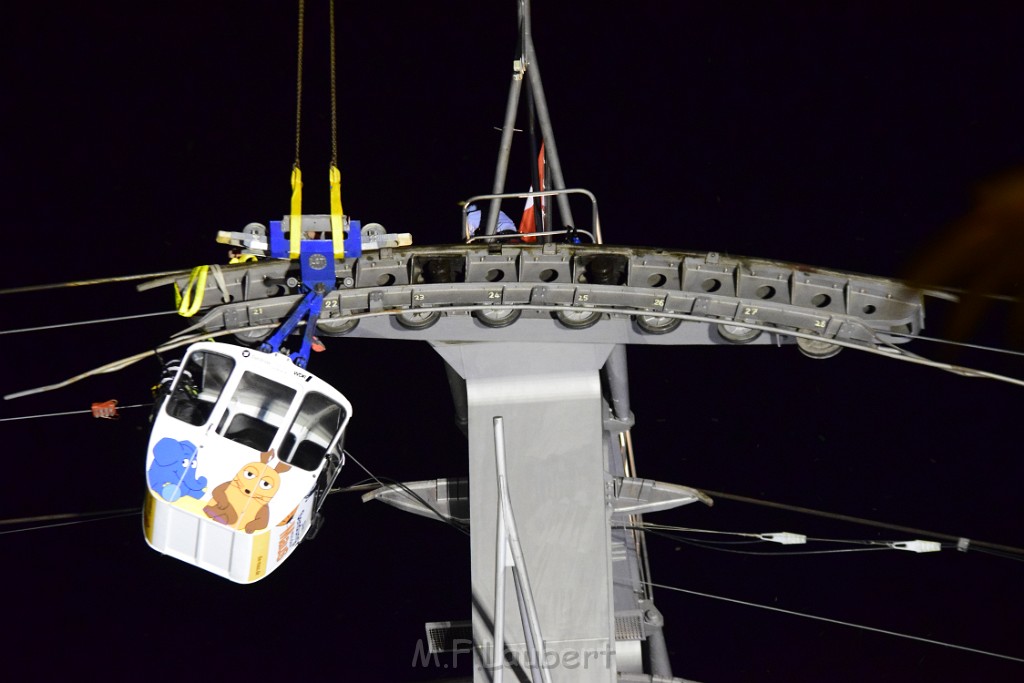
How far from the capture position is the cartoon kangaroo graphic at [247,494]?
35.4 feet

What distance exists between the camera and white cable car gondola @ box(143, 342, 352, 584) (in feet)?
35.4

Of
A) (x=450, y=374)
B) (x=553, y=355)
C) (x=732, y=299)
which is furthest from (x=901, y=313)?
(x=450, y=374)

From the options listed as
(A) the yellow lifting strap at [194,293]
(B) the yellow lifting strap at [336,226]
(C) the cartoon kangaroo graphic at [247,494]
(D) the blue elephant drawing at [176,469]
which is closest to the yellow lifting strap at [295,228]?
(B) the yellow lifting strap at [336,226]

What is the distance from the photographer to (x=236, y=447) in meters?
10.8

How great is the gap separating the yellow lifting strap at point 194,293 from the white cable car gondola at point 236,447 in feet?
0.92

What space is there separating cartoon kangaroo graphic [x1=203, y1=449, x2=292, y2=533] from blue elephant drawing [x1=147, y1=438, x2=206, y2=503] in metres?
0.16

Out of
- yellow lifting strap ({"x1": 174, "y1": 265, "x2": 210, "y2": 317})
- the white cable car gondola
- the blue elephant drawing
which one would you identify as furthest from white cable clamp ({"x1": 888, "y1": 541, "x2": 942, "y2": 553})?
yellow lifting strap ({"x1": 174, "y1": 265, "x2": 210, "y2": 317})

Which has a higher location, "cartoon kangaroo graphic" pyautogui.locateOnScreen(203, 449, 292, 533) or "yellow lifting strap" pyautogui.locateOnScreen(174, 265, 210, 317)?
"yellow lifting strap" pyautogui.locateOnScreen(174, 265, 210, 317)

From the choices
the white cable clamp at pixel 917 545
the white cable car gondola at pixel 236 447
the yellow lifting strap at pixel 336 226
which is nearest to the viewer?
the white cable car gondola at pixel 236 447

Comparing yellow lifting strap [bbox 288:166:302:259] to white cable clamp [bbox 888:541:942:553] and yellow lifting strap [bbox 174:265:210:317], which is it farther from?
white cable clamp [bbox 888:541:942:553]

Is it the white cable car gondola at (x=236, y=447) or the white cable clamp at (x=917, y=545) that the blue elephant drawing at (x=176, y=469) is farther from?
the white cable clamp at (x=917, y=545)

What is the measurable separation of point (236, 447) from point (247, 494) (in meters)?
0.37

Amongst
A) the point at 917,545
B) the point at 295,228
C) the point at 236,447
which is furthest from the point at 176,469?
the point at 917,545

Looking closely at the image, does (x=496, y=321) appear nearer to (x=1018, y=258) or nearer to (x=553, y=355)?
(x=553, y=355)
